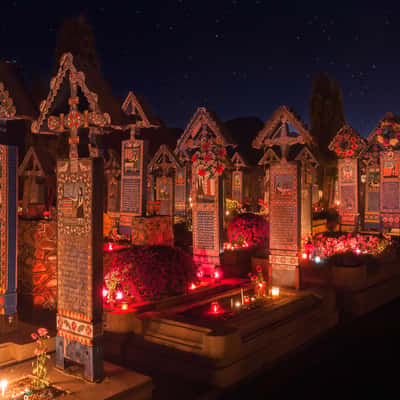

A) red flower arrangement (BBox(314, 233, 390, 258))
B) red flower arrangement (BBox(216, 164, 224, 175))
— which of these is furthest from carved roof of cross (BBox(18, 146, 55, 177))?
red flower arrangement (BBox(314, 233, 390, 258))

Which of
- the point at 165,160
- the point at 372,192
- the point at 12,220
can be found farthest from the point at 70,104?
the point at 372,192

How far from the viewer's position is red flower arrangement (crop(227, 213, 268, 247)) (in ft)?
55.6

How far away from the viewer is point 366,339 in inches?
382

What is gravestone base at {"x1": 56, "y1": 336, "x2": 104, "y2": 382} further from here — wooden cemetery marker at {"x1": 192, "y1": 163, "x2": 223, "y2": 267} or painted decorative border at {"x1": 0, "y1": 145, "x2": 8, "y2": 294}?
wooden cemetery marker at {"x1": 192, "y1": 163, "x2": 223, "y2": 267}

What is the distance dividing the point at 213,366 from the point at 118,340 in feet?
7.01

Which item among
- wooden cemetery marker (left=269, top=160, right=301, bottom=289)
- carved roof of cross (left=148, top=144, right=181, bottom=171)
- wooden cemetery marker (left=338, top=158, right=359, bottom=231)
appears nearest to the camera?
wooden cemetery marker (left=269, top=160, right=301, bottom=289)

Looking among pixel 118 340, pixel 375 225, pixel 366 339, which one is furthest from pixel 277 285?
pixel 375 225

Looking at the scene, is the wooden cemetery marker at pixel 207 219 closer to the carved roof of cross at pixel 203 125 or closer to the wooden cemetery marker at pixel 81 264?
the carved roof of cross at pixel 203 125

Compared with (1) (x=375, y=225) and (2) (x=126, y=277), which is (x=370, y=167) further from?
(2) (x=126, y=277)

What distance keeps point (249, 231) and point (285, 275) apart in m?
5.07

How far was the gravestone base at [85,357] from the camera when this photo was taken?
6355mm

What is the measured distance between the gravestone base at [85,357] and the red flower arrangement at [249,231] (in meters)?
10.3

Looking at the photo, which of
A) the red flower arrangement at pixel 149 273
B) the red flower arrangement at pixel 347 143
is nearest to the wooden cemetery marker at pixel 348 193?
the red flower arrangement at pixel 347 143

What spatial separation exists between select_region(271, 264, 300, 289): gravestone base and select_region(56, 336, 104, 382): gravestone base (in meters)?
6.47
